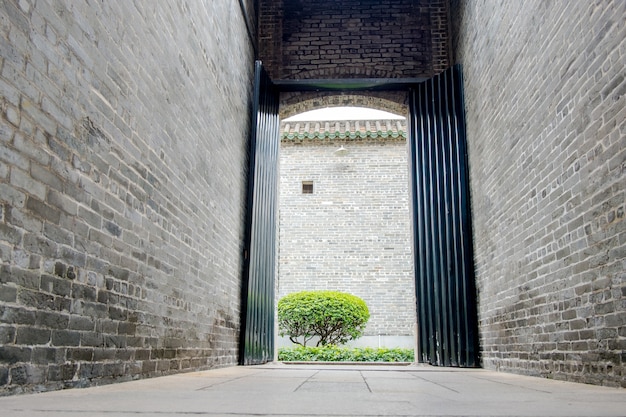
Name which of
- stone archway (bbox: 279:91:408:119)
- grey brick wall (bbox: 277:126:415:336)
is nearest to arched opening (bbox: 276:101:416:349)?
grey brick wall (bbox: 277:126:415:336)

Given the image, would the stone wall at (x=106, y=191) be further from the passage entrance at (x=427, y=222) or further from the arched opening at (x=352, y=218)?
the arched opening at (x=352, y=218)

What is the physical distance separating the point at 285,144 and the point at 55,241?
12.1m

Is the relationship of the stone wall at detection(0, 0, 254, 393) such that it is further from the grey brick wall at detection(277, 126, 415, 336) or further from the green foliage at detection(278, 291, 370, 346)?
the grey brick wall at detection(277, 126, 415, 336)

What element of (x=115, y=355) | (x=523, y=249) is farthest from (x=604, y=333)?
(x=115, y=355)

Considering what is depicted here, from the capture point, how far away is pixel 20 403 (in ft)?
6.72

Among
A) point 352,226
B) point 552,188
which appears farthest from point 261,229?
point 352,226

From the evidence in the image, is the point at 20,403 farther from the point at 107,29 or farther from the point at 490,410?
the point at 107,29

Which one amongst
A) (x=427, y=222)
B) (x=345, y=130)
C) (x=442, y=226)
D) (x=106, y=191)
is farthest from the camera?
(x=345, y=130)

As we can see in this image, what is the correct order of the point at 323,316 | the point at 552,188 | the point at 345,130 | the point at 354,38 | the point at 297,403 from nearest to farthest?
the point at 297,403
the point at 552,188
the point at 354,38
the point at 323,316
the point at 345,130

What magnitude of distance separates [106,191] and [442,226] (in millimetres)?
5114

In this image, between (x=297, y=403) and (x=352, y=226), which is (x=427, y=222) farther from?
(x=352, y=226)

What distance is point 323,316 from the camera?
1277cm

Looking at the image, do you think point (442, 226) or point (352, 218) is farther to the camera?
point (352, 218)

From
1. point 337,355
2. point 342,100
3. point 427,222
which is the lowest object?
point 337,355
